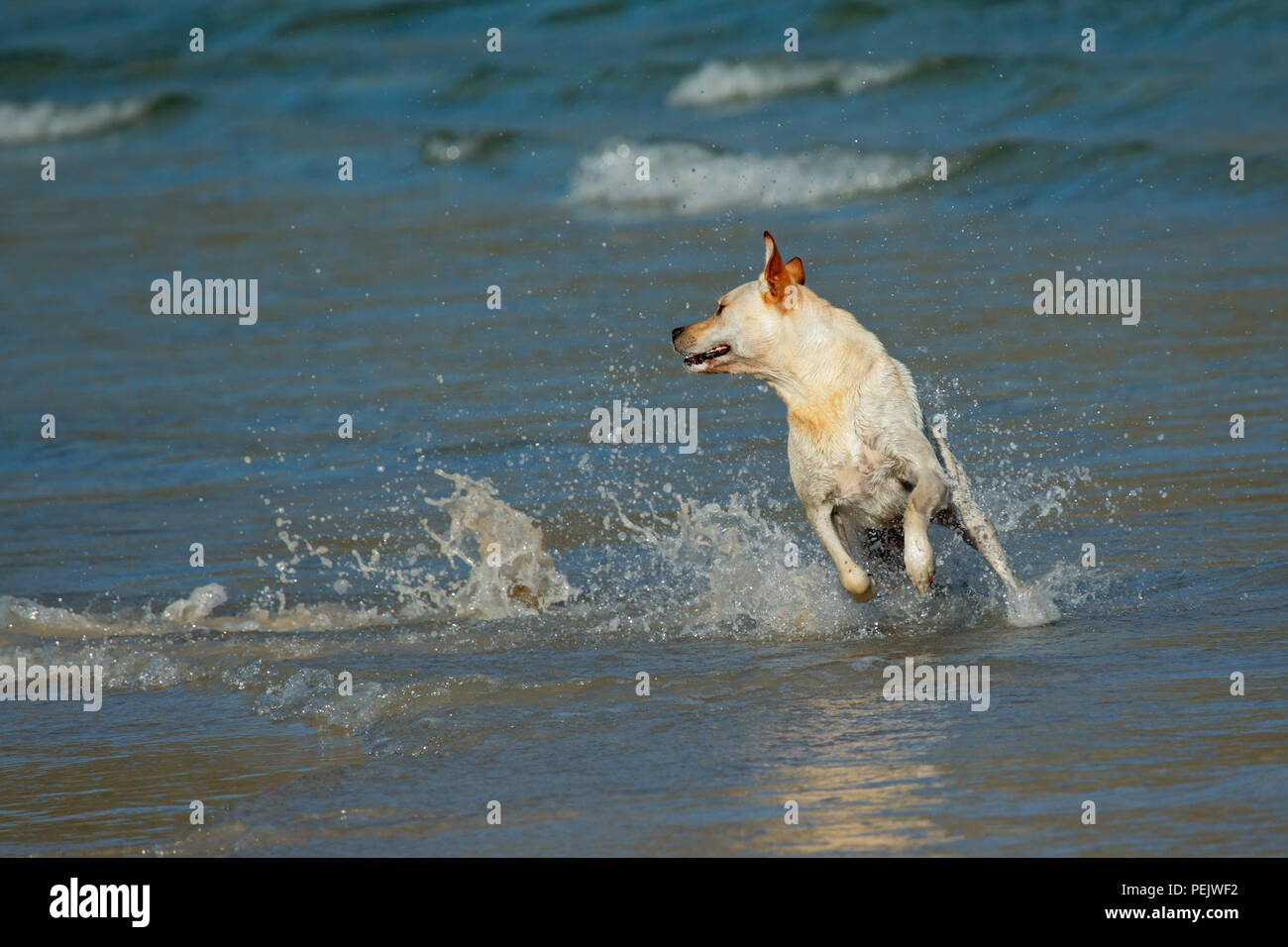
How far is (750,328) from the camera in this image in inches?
263

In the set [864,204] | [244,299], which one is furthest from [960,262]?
[244,299]

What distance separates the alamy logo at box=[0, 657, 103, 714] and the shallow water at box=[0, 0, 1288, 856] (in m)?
0.09

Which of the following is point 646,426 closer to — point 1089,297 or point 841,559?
point 841,559

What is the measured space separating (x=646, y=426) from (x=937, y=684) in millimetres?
4968

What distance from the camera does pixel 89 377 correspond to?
512 inches

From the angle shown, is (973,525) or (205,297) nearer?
(973,525)

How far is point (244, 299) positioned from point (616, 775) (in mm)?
11178

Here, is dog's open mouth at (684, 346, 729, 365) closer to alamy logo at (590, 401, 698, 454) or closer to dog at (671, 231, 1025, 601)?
dog at (671, 231, 1025, 601)

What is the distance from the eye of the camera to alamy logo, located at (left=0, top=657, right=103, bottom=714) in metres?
6.41

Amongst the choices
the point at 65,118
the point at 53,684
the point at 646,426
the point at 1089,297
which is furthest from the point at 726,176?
the point at 65,118
